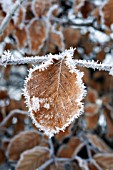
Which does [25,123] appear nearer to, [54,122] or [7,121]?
[7,121]

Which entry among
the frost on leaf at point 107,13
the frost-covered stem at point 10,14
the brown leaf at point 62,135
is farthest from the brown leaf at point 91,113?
the frost-covered stem at point 10,14

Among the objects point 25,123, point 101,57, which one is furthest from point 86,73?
point 25,123

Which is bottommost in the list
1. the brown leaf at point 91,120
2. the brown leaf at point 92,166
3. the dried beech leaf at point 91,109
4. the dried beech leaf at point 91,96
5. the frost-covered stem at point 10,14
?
the brown leaf at point 92,166

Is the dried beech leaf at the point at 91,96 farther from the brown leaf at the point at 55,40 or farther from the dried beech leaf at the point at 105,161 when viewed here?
the dried beech leaf at the point at 105,161

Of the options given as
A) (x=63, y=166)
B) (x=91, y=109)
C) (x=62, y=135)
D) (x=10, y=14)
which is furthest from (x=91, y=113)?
(x=10, y=14)

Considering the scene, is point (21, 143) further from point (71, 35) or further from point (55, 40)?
point (71, 35)

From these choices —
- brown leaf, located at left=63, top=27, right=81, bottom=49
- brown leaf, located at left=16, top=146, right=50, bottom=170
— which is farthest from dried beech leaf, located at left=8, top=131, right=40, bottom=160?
brown leaf, located at left=63, top=27, right=81, bottom=49
